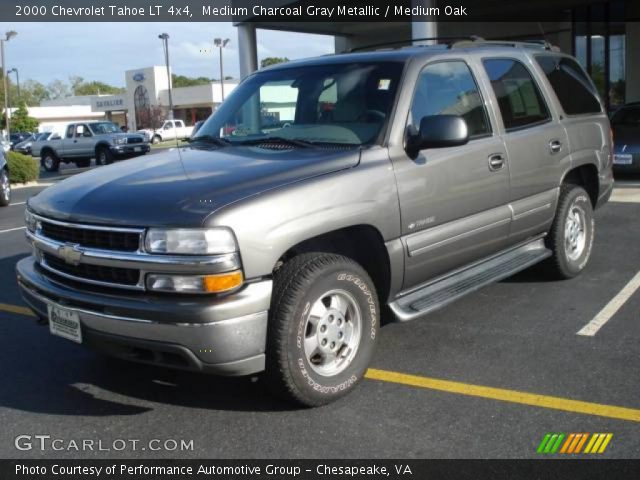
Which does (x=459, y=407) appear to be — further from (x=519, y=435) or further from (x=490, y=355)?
(x=490, y=355)

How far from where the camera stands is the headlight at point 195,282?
329 cm

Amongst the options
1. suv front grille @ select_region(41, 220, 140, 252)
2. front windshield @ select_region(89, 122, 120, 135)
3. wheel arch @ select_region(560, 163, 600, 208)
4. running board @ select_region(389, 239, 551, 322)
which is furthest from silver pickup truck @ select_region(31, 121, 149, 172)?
suv front grille @ select_region(41, 220, 140, 252)

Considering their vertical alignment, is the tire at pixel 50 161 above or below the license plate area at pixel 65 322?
above

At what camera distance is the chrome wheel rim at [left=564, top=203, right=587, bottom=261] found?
6.02 m

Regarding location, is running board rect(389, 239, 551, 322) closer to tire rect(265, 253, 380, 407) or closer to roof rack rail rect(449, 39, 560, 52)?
tire rect(265, 253, 380, 407)

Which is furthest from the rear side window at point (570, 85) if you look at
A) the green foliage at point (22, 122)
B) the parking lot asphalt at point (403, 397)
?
the green foliage at point (22, 122)

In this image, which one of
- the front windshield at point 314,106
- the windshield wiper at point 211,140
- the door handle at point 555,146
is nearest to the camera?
the front windshield at point 314,106

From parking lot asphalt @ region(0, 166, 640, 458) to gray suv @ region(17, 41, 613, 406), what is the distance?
1.02 feet

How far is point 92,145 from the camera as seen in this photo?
26188 millimetres

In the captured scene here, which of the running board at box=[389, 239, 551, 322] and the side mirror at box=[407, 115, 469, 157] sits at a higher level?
the side mirror at box=[407, 115, 469, 157]

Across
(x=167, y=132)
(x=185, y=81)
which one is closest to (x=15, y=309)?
(x=167, y=132)

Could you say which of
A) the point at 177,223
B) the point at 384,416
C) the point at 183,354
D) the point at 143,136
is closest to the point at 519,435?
the point at 384,416

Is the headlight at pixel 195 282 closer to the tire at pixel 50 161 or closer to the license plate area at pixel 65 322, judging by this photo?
the license plate area at pixel 65 322

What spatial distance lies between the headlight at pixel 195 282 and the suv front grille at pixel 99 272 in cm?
12
